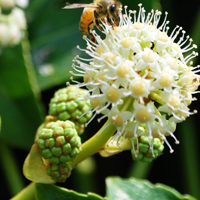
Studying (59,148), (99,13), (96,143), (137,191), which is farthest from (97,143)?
(99,13)

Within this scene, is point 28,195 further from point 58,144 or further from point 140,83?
point 140,83

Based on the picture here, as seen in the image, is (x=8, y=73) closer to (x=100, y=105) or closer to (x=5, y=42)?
(x=5, y=42)

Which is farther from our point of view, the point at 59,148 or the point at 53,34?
the point at 53,34

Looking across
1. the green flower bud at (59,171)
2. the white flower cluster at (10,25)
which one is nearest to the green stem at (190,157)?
the white flower cluster at (10,25)

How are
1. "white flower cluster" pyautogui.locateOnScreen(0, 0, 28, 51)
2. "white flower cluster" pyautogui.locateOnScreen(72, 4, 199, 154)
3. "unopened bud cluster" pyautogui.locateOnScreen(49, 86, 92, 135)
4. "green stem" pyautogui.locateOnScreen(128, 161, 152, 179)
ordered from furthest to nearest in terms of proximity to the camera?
"green stem" pyautogui.locateOnScreen(128, 161, 152, 179), "white flower cluster" pyautogui.locateOnScreen(0, 0, 28, 51), "unopened bud cluster" pyautogui.locateOnScreen(49, 86, 92, 135), "white flower cluster" pyautogui.locateOnScreen(72, 4, 199, 154)

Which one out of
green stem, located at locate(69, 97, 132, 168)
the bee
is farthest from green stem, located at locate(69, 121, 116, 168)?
the bee

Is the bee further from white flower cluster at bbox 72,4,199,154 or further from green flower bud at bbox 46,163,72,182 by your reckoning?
green flower bud at bbox 46,163,72,182

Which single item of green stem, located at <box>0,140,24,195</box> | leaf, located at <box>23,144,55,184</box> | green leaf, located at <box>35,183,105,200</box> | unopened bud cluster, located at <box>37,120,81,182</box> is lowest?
green stem, located at <box>0,140,24,195</box>
